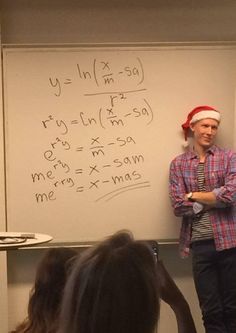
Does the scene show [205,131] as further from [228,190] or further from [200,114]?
[228,190]

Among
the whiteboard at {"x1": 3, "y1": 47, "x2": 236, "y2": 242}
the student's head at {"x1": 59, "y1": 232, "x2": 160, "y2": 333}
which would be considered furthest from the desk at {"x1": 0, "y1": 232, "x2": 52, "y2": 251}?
the whiteboard at {"x1": 3, "y1": 47, "x2": 236, "y2": 242}

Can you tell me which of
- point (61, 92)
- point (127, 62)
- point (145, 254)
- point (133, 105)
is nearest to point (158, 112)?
point (133, 105)

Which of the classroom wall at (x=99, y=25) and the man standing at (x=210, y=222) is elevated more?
the classroom wall at (x=99, y=25)

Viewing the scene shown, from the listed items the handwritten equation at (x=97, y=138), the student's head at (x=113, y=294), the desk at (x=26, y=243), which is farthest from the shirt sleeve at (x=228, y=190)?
the student's head at (x=113, y=294)

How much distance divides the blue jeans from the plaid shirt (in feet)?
0.24

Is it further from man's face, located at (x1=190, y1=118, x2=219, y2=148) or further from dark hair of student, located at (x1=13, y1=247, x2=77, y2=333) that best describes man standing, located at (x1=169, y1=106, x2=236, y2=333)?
dark hair of student, located at (x1=13, y1=247, x2=77, y2=333)

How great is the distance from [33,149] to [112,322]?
2.14m

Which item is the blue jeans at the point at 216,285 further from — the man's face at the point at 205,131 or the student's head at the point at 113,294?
the student's head at the point at 113,294

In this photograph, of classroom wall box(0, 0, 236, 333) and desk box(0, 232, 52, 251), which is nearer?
desk box(0, 232, 52, 251)

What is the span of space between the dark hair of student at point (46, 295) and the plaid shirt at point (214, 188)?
4.67ft

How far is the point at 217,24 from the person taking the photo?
3197 millimetres

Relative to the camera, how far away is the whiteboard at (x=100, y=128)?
9.90 feet

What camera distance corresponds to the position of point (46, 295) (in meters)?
1.50

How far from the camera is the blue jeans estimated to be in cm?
288
